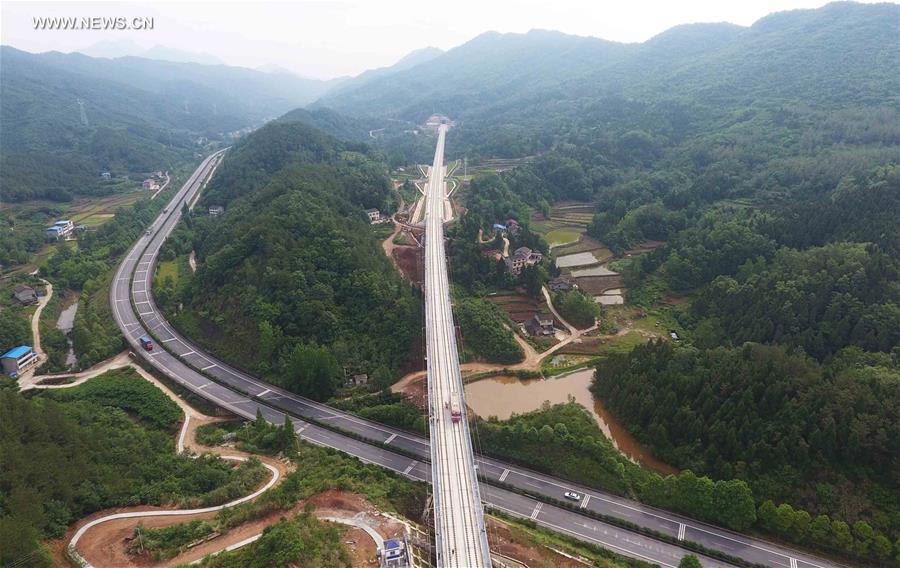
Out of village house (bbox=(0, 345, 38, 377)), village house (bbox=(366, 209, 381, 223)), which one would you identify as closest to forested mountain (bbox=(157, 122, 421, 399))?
village house (bbox=(366, 209, 381, 223))

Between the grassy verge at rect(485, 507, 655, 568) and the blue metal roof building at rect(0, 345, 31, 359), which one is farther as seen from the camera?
the blue metal roof building at rect(0, 345, 31, 359)

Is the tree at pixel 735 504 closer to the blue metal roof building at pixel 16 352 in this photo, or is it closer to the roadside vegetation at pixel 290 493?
the roadside vegetation at pixel 290 493

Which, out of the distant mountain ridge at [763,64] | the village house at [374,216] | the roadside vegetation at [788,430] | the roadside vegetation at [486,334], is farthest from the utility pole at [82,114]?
the roadside vegetation at [788,430]

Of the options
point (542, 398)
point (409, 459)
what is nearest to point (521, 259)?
point (542, 398)

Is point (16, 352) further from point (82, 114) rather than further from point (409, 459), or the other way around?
point (82, 114)

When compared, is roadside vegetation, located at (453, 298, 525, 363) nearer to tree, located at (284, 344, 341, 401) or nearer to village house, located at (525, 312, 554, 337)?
village house, located at (525, 312, 554, 337)

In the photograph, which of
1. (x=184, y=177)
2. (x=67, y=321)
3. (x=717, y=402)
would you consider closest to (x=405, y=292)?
(x=717, y=402)
